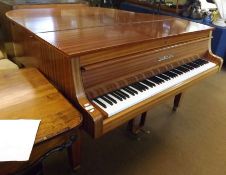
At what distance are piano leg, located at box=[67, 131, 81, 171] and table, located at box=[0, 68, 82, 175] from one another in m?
0.27

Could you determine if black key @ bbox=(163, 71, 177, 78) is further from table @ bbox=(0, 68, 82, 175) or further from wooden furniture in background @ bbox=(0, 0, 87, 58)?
wooden furniture in background @ bbox=(0, 0, 87, 58)

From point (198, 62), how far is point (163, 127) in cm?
70

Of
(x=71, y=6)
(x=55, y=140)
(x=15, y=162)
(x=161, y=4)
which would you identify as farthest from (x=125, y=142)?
(x=161, y=4)

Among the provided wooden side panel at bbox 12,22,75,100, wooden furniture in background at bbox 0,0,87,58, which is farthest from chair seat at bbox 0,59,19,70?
wooden side panel at bbox 12,22,75,100

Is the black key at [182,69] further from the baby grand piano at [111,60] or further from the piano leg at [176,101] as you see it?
the piano leg at [176,101]

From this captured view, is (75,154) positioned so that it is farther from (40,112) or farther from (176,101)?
(176,101)

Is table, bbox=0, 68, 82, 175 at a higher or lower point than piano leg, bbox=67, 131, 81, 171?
higher

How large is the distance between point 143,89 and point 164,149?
30.7 inches

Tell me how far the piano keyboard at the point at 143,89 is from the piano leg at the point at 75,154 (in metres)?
0.36

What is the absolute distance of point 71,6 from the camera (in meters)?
2.44

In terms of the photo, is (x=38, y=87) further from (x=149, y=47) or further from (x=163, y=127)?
(x=163, y=127)

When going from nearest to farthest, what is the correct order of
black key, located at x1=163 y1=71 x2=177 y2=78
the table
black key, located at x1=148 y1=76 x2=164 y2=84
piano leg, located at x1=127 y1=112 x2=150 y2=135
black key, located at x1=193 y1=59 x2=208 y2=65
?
the table < black key, located at x1=148 y1=76 x2=164 y2=84 < black key, located at x1=163 y1=71 x2=177 y2=78 < black key, located at x1=193 y1=59 x2=208 y2=65 < piano leg, located at x1=127 y1=112 x2=150 y2=135

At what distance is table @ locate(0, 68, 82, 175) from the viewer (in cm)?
86

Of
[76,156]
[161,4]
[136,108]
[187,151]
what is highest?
[161,4]
